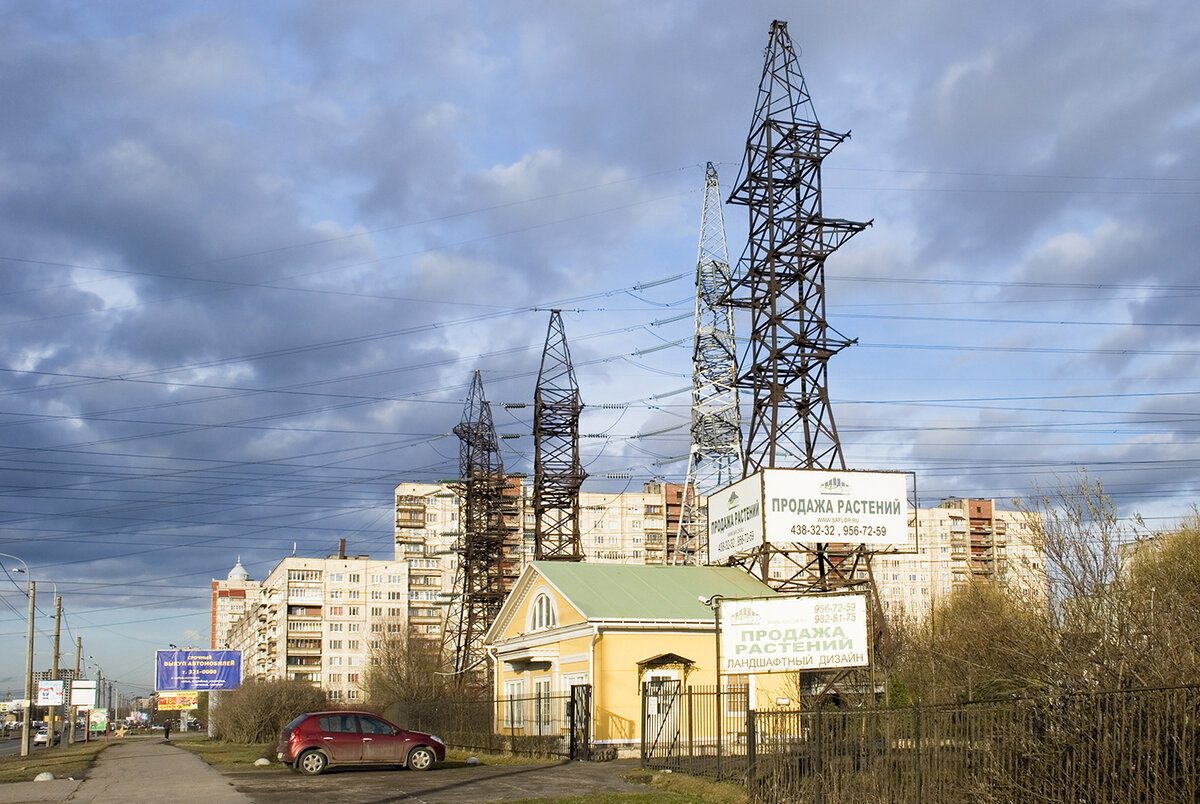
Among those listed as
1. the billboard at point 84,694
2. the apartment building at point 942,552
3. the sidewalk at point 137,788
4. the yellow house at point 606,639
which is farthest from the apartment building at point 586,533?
the sidewalk at point 137,788

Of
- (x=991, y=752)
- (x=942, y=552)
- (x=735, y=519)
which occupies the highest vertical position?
(x=942, y=552)

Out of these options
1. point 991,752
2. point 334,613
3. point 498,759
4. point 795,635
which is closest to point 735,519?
point 498,759

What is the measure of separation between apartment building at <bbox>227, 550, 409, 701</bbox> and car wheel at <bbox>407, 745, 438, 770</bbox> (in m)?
122

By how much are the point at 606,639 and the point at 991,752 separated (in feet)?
66.5

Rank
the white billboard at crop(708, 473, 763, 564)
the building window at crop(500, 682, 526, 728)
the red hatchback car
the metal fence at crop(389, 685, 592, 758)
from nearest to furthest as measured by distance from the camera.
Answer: the red hatchback car
the metal fence at crop(389, 685, 592, 758)
the building window at crop(500, 682, 526, 728)
the white billboard at crop(708, 473, 763, 564)

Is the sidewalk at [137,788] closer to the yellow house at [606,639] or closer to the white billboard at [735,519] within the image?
the yellow house at [606,639]

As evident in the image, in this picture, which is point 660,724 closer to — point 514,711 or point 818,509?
point 514,711

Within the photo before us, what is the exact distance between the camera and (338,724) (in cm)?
2888

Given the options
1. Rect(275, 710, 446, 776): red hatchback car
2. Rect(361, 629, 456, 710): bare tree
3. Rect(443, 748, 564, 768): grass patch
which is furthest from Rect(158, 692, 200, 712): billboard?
Rect(275, 710, 446, 776): red hatchback car

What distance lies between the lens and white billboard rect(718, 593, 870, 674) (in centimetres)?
2222

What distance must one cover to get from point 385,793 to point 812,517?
21178 mm

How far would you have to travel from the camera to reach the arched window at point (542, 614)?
37.4 m

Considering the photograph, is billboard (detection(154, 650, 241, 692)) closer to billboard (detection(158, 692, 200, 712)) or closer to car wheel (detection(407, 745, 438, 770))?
billboard (detection(158, 692, 200, 712))

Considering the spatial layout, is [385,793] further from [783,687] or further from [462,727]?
[462,727]
